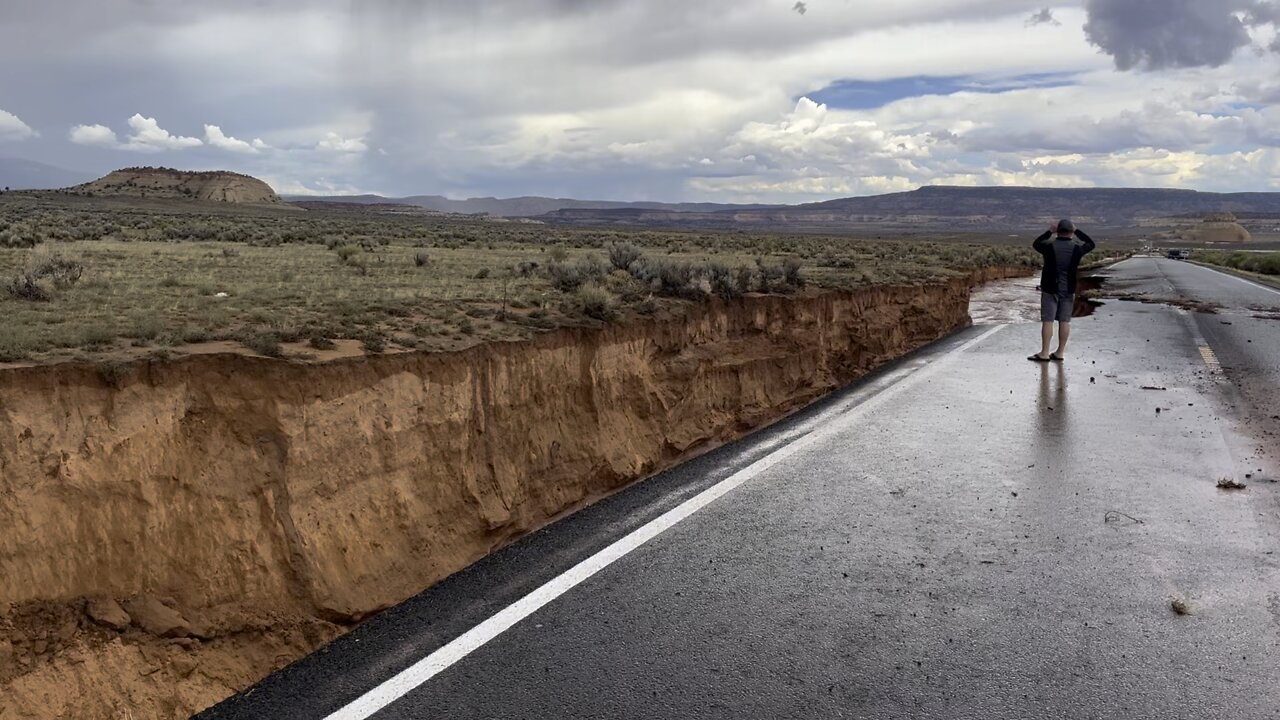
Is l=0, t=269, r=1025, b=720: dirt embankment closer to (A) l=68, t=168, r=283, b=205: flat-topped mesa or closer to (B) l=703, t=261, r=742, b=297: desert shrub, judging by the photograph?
(B) l=703, t=261, r=742, b=297: desert shrub

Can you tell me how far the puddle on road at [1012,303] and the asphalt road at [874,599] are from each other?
40.7 ft

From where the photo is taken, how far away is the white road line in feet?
13.3

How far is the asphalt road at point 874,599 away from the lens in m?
4.09

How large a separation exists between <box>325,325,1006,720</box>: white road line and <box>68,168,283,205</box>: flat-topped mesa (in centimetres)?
11834

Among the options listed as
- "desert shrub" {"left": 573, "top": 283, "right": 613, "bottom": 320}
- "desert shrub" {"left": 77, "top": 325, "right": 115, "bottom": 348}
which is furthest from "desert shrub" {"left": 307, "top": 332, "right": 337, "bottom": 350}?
"desert shrub" {"left": 573, "top": 283, "right": 613, "bottom": 320}

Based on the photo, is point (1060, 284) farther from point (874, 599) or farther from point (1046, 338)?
point (874, 599)

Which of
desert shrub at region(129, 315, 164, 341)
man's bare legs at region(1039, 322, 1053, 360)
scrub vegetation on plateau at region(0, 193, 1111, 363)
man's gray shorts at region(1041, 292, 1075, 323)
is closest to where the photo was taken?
desert shrub at region(129, 315, 164, 341)

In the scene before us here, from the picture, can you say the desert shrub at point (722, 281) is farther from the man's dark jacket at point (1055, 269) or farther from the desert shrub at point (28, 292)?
the desert shrub at point (28, 292)

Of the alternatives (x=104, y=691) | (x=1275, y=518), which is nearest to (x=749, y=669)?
(x=104, y=691)

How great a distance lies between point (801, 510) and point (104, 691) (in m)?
4.57

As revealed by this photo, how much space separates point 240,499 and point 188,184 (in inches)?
5276

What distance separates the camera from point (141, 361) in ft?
17.3

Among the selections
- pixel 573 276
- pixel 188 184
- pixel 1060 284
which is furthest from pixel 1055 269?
pixel 188 184

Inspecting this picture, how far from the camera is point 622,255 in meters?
16.2
